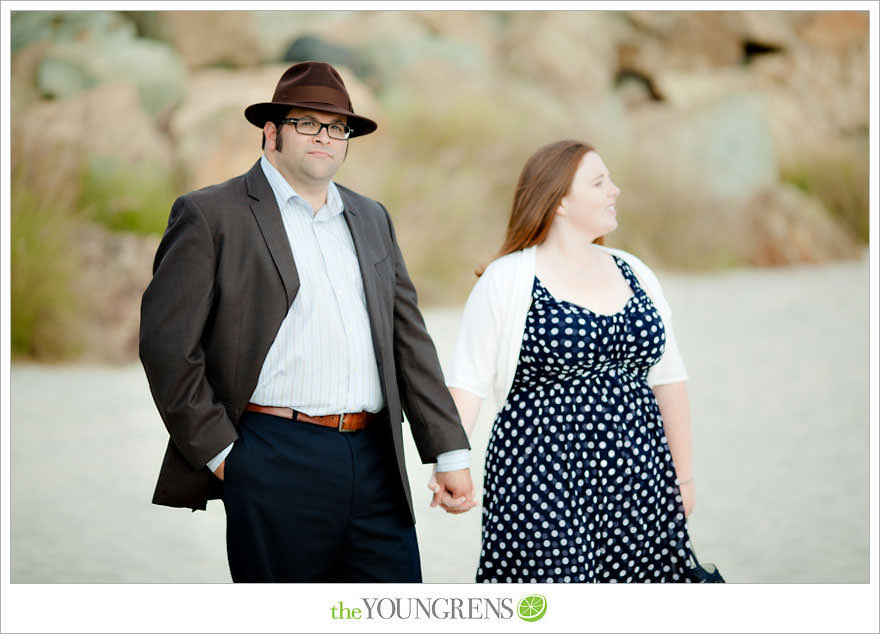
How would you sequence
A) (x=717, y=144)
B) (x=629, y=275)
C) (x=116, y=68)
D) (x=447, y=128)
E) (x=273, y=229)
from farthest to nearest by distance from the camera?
(x=717, y=144) < (x=116, y=68) < (x=447, y=128) < (x=629, y=275) < (x=273, y=229)

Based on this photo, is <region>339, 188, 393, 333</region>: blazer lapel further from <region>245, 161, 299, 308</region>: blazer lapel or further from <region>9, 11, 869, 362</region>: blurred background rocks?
<region>9, 11, 869, 362</region>: blurred background rocks

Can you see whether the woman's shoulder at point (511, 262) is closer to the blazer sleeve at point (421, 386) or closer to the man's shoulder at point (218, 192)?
the blazer sleeve at point (421, 386)

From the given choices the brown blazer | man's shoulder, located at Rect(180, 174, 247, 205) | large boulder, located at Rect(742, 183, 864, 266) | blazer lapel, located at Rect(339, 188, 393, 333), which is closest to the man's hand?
the brown blazer

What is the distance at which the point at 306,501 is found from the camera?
2.24 m

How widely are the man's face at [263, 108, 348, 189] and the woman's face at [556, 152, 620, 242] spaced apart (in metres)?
0.67

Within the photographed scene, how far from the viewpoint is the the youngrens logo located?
2.47 metres

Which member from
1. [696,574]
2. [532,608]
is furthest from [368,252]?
[696,574]

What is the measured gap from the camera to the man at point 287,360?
2178 mm

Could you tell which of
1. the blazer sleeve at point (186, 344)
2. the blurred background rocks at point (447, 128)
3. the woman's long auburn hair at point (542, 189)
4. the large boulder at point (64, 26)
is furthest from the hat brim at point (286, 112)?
the large boulder at point (64, 26)

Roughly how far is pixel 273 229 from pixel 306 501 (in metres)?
0.63

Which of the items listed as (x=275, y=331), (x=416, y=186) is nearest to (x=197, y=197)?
(x=275, y=331)

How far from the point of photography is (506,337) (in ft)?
8.47

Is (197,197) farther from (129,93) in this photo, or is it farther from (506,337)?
(129,93)

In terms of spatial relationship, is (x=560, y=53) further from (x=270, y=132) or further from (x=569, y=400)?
(x=270, y=132)
